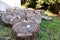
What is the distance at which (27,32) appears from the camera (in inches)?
182

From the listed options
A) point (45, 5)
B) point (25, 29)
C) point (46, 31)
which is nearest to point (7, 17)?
point (25, 29)

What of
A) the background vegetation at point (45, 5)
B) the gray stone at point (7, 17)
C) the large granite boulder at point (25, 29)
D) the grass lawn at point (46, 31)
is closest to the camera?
the large granite boulder at point (25, 29)

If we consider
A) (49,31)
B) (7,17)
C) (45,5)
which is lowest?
(49,31)

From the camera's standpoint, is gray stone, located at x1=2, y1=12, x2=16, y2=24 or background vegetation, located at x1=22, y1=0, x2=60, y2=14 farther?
background vegetation, located at x1=22, y1=0, x2=60, y2=14

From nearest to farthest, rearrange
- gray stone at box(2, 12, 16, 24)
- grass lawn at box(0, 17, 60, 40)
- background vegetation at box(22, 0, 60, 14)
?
1. grass lawn at box(0, 17, 60, 40)
2. gray stone at box(2, 12, 16, 24)
3. background vegetation at box(22, 0, 60, 14)

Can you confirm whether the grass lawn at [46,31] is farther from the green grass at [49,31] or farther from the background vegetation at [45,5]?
the background vegetation at [45,5]

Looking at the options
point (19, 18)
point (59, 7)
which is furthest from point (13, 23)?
point (59, 7)

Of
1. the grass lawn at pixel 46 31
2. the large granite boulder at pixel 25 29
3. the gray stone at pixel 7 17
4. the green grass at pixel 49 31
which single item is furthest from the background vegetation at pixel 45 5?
the large granite boulder at pixel 25 29

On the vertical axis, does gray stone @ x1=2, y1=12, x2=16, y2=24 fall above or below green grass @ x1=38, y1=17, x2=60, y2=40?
above

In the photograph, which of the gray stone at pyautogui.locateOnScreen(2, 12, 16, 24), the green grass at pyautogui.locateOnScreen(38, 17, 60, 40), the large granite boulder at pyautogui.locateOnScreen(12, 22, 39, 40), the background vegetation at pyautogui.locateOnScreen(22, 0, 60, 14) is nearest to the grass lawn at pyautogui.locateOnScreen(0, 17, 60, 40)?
the green grass at pyautogui.locateOnScreen(38, 17, 60, 40)

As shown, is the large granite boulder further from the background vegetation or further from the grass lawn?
the background vegetation

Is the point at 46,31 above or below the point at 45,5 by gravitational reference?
below

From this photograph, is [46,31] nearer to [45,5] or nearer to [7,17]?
[7,17]

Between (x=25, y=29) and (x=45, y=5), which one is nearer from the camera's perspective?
(x=25, y=29)
